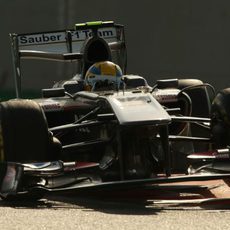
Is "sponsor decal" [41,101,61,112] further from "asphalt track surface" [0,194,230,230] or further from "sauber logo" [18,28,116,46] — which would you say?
"sauber logo" [18,28,116,46]

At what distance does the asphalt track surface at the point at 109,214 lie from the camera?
5672mm

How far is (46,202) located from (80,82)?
9.79 feet

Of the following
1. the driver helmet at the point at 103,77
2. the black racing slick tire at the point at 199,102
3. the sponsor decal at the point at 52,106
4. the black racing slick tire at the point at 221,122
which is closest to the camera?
the black racing slick tire at the point at 221,122

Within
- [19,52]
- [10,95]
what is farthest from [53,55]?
[10,95]

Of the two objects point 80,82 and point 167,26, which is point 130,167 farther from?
point 167,26

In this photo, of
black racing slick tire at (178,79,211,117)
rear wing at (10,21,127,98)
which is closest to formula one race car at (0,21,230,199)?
black racing slick tire at (178,79,211,117)

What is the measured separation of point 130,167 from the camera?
692 centimetres

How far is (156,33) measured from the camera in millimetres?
19219

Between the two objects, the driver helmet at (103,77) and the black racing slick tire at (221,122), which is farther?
the driver helmet at (103,77)

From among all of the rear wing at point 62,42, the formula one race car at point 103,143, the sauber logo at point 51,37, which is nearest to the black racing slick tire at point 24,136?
the formula one race car at point 103,143

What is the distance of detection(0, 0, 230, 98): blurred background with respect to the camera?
18938mm

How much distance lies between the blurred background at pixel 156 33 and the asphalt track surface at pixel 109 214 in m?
11.9

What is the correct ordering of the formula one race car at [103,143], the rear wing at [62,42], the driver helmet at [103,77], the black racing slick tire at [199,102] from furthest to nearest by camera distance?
the rear wing at [62,42] < the black racing slick tire at [199,102] < the driver helmet at [103,77] < the formula one race car at [103,143]

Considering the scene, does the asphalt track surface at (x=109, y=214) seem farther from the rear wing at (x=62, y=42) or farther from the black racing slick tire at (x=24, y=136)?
the rear wing at (x=62, y=42)
